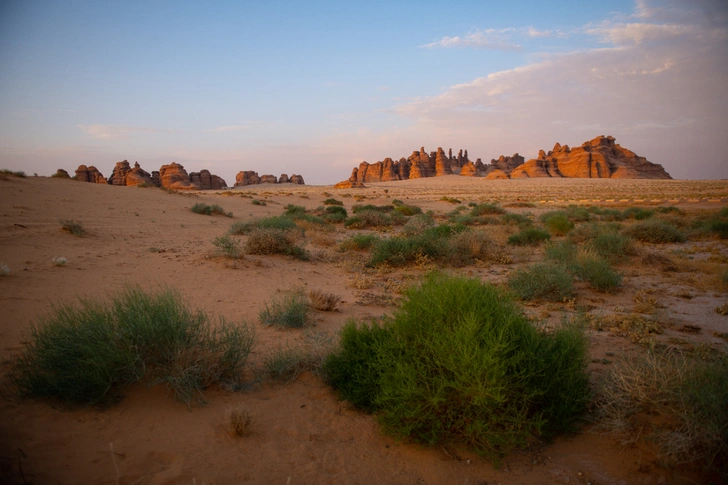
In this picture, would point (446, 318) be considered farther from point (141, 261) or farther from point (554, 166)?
point (554, 166)

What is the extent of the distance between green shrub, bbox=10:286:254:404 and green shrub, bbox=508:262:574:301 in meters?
5.30

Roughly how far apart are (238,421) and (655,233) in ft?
48.0

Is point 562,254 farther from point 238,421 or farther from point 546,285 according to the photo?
point 238,421

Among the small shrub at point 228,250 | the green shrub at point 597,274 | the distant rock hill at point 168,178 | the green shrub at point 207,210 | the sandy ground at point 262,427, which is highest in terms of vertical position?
the distant rock hill at point 168,178

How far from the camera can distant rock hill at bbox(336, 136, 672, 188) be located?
298 feet

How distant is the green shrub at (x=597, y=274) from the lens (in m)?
7.66

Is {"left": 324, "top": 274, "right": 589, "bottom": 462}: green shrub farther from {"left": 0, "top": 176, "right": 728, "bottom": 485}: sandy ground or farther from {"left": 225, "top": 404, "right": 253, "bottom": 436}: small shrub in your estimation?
{"left": 225, "top": 404, "right": 253, "bottom": 436}: small shrub

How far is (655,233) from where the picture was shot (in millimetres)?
13188

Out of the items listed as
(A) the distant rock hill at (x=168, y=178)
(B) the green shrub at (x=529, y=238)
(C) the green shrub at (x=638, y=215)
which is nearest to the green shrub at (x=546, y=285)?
(B) the green shrub at (x=529, y=238)

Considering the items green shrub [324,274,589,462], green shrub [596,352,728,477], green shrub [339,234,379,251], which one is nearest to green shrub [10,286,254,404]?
green shrub [324,274,589,462]

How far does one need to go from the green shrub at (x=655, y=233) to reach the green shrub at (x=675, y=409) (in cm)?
1188

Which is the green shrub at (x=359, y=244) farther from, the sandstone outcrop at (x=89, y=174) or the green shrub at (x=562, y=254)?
the sandstone outcrop at (x=89, y=174)

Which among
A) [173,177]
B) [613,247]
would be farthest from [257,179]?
[613,247]

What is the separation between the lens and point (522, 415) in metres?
3.03
